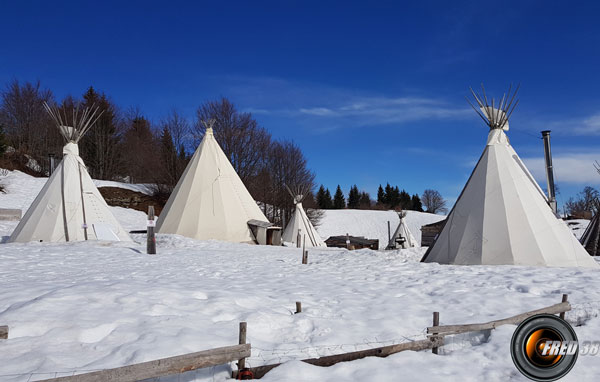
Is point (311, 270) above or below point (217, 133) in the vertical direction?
below

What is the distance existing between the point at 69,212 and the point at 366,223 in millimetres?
31628

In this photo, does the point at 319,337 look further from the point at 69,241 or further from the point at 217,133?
the point at 217,133

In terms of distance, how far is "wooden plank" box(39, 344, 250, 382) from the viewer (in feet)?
6.89

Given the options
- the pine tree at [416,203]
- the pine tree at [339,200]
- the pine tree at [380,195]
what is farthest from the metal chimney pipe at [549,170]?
the pine tree at [380,195]

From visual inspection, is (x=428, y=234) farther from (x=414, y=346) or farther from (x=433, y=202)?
(x=433, y=202)

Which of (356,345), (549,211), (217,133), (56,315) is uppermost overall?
(217,133)

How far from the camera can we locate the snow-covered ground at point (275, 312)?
9.66 feet

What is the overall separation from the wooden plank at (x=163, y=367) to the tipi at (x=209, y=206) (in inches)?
471

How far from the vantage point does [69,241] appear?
10789 millimetres

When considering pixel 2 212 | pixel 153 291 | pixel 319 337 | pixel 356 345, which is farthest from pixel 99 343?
pixel 2 212

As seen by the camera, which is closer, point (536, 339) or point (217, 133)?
point (536, 339)

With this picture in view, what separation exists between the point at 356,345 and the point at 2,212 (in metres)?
17.3

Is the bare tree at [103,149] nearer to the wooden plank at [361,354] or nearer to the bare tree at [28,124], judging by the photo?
the bare tree at [28,124]

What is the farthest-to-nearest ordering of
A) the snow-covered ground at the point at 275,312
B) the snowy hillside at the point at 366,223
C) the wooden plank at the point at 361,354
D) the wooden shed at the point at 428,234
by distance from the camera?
1. the snowy hillside at the point at 366,223
2. the wooden shed at the point at 428,234
3. the snow-covered ground at the point at 275,312
4. the wooden plank at the point at 361,354
